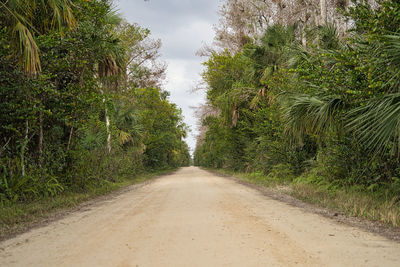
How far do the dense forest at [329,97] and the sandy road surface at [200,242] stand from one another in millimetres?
1940

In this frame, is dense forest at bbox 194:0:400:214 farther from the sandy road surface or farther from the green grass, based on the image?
the green grass

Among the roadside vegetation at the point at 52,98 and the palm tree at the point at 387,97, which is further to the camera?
the roadside vegetation at the point at 52,98

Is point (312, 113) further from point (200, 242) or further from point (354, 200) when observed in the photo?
point (200, 242)

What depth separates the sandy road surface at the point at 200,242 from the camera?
3.08 m

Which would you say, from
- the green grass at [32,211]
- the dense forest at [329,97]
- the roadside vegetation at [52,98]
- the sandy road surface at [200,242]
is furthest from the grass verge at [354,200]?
the roadside vegetation at [52,98]

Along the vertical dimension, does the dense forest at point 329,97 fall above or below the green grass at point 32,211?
above

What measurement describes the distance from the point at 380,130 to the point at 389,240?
1861 millimetres

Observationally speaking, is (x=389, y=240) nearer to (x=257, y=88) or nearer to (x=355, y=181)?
(x=355, y=181)

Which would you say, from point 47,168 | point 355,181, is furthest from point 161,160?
point 355,181

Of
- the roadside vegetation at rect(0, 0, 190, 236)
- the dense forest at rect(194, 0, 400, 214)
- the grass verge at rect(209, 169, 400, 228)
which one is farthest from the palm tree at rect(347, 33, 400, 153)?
the roadside vegetation at rect(0, 0, 190, 236)

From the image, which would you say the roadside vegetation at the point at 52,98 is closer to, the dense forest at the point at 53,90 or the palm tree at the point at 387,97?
the dense forest at the point at 53,90

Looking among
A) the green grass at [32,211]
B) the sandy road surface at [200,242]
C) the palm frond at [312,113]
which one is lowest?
the green grass at [32,211]

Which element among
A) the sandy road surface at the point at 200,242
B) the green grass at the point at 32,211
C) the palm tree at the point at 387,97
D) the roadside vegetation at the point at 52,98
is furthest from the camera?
the roadside vegetation at the point at 52,98

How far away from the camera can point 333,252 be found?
327 centimetres
